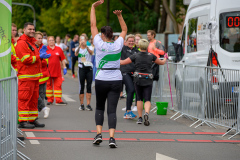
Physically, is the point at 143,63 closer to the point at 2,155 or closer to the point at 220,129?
the point at 220,129

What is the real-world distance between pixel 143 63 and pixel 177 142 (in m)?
2.52

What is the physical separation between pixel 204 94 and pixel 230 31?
172 cm

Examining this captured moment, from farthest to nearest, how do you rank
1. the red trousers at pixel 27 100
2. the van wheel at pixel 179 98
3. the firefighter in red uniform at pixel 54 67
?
1. the firefighter in red uniform at pixel 54 67
2. the van wheel at pixel 179 98
3. the red trousers at pixel 27 100

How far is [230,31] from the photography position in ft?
37.2

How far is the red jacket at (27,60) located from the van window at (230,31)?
4.04 meters

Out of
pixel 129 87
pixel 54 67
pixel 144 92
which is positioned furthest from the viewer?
pixel 54 67

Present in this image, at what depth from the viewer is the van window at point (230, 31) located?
11281 mm

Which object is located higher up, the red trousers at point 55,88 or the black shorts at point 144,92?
the black shorts at point 144,92

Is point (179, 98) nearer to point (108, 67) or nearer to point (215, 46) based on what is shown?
point (215, 46)

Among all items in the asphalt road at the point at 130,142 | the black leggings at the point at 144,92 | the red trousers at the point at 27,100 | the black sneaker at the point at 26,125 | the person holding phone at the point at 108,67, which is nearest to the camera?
the asphalt road at the point at 130,142

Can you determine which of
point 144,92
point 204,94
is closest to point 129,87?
point 144,92

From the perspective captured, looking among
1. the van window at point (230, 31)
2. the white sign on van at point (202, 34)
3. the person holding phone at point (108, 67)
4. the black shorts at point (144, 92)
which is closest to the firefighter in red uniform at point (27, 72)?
the person holding phone at point (108, 67)

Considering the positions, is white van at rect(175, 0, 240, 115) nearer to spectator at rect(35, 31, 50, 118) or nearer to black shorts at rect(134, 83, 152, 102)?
black shorts at rect(134, 83, 152, 102)

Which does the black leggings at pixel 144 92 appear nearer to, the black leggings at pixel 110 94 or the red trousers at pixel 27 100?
the red trousers at pixel 27 100
